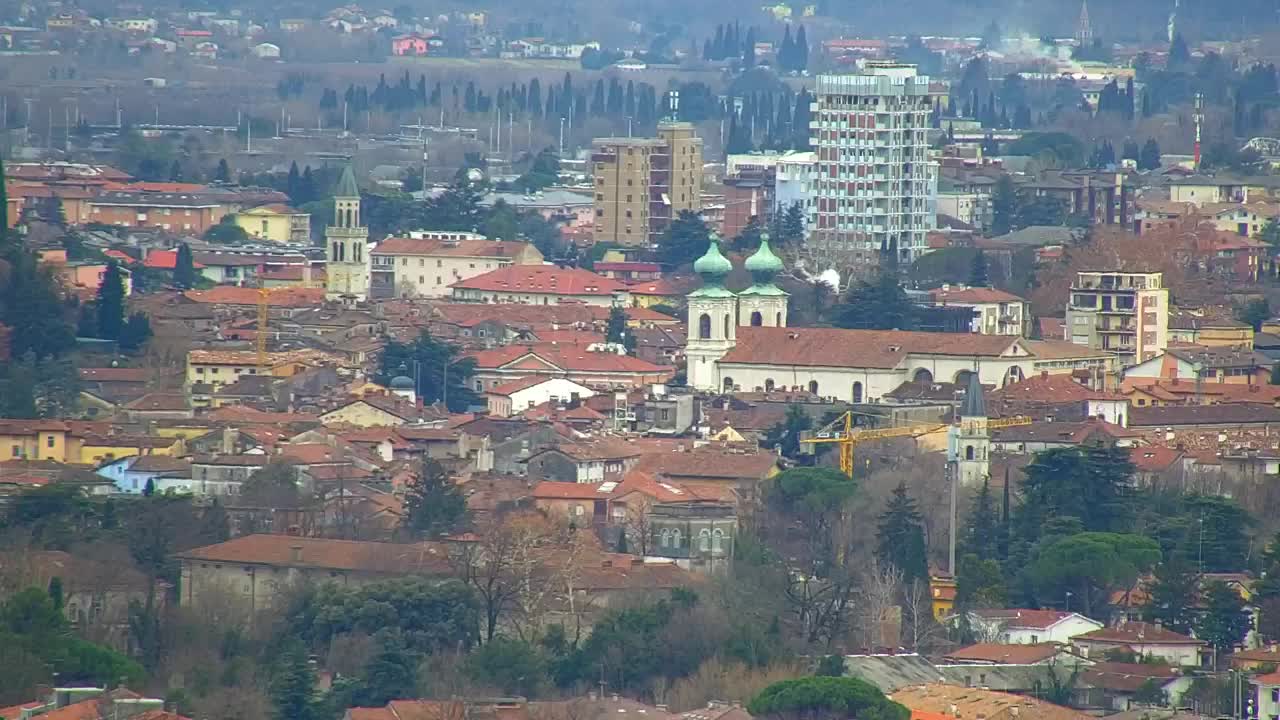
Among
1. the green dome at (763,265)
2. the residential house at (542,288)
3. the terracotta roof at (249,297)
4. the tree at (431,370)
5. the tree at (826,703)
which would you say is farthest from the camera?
the residential house at (542,288)

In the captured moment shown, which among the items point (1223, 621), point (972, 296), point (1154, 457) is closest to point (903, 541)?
point (1223, 621)

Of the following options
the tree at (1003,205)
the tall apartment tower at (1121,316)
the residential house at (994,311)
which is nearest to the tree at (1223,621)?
the tall apartment tower at (1121,316)

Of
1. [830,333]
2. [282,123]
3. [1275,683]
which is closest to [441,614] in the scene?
[1275,683]

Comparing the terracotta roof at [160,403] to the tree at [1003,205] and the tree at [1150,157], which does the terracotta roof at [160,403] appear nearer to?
the tree at [1003,205]

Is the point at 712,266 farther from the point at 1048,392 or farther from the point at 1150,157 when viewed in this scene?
the point at 1150,157

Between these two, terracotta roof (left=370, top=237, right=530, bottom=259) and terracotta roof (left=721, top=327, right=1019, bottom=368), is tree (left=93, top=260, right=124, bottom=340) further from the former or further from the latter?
terracotta roof (left=370, top=237, right=530, bottom=259)

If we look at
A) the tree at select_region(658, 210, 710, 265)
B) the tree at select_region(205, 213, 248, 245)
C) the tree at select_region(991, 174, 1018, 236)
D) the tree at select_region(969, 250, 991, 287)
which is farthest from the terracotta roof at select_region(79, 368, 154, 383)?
the tree at select_region(991, 174, 1018, 236)

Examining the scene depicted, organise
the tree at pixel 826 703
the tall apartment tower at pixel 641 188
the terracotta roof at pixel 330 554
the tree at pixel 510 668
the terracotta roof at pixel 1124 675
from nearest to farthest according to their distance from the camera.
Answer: the tree at pixel 826 703 → the tree at pixel 510 668 → the terracotta roof at pixel 1124 675 → the terracotta roof at pixel 330 554 → the tall apartment tower at pixel 641 188

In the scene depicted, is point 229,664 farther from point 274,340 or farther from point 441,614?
point 274,340
